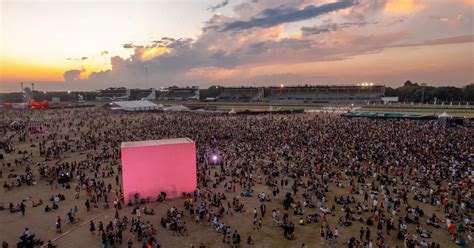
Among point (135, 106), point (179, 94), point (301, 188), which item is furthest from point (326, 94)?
point (301, 188)

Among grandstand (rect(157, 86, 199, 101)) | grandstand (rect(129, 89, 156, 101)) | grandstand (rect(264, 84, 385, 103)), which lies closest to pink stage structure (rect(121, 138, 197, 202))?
grandstand (rect(264, 84, 385, 103))

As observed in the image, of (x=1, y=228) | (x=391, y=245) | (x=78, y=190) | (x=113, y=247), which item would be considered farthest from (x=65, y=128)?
(x=391, y=245)

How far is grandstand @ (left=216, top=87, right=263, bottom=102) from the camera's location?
122 metres

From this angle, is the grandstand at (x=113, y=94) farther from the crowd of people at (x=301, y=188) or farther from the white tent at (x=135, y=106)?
the crowd of people at (x=301, y=188)

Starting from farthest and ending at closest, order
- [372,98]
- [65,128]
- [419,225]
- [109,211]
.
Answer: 1. [372,98]
2. [65,128]
3. [109,211]
4. [419,225]

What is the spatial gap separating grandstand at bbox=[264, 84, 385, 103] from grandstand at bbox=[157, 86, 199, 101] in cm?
3514

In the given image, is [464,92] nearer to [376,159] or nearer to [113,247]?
[376,159]

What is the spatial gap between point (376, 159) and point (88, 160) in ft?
85.7

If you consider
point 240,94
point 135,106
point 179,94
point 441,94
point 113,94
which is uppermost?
point 113,94

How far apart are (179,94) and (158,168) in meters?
135

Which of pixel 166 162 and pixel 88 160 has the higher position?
pixel 166 162

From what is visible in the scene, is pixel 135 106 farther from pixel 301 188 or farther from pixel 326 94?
pixel 301 188

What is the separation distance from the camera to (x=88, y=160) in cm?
Result: 2911

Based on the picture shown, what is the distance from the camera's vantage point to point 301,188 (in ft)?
70.1
